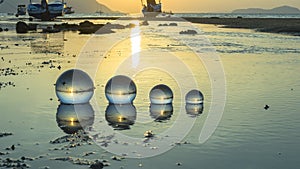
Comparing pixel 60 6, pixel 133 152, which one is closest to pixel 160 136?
pixel 133 152

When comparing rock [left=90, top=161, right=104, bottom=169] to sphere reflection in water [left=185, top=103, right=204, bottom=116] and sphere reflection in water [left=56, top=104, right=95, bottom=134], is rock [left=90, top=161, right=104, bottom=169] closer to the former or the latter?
sphere reflection in water [left=56, top=104, right=95, bottom=134]

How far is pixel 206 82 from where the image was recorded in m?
24.2

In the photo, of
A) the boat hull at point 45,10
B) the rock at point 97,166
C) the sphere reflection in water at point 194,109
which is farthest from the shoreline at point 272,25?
the rock at point 97,166

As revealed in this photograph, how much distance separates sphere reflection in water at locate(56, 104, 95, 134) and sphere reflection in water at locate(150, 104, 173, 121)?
222cm

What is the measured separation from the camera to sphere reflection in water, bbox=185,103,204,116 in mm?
16922

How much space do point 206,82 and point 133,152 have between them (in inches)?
500

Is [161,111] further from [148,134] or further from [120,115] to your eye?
[148,134]

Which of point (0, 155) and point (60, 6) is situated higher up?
point (60, 6)

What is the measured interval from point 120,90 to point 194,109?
2.89 m

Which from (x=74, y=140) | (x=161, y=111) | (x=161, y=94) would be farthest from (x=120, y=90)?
(x=74, y=140)

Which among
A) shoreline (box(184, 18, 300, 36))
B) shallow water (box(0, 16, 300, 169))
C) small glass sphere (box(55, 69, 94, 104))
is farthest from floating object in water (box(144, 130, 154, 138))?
shoreline (box(184, 18, 300, 36))

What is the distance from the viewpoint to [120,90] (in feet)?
57.4

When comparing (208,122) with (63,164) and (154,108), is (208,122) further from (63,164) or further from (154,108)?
(63,164)

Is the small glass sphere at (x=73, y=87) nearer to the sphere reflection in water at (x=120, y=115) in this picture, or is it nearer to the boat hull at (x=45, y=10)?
the sphere reflection in water at (x=120, y=115)
